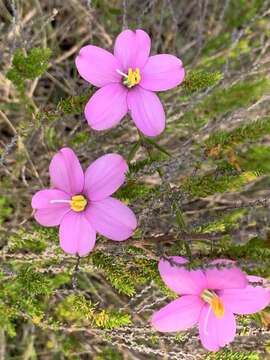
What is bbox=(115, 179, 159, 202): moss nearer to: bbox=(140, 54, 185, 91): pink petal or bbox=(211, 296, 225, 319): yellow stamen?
bbox=(140, 54, 185, 91): pink petal

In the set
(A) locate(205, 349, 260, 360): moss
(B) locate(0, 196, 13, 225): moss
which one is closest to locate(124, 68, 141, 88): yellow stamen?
(A) locate(205, 349, 260, 360): moss

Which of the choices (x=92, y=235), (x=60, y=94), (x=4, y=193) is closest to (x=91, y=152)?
(x=4, y=193)

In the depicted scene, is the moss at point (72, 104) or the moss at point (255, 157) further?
the moss at point (255, 157)

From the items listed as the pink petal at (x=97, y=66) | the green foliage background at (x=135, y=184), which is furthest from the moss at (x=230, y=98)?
the pink petal at (x=97, y=66)

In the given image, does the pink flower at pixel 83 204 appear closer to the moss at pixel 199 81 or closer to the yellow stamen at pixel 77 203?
the yellow stamen at pixel 77 203

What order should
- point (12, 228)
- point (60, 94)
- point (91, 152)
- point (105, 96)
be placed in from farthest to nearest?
1. point (60, 94)
2. point (91, 152)
3. point (12, 228)
4. point (105, 96)

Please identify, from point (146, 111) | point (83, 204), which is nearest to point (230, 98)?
point (146, 111)

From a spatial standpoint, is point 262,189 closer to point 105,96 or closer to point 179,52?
point 179,52
